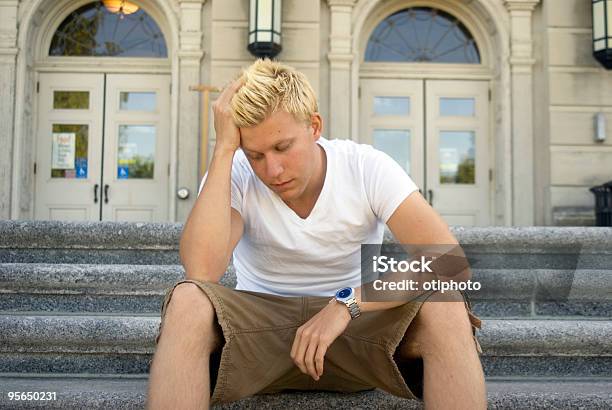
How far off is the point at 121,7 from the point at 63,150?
6.56ft

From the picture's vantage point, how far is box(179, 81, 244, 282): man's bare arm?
191cm

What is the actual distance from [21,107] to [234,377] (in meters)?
6.54

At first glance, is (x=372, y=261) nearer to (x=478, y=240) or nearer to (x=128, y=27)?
(x=478, y=240)

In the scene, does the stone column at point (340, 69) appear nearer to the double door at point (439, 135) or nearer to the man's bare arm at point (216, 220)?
the double door at point (439, 135)

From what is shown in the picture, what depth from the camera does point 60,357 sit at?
257 centimetres

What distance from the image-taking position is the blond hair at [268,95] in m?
1.92

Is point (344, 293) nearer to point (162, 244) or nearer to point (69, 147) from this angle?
point (162, 244)

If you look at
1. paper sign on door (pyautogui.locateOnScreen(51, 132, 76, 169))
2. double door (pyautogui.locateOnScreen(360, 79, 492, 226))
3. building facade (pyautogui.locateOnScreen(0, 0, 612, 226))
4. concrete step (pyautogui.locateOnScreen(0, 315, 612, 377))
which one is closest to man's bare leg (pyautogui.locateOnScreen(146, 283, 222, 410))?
concrete step (pyautogui.locateOnScreen(0, 315, 612, 377))

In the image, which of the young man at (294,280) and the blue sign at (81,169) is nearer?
the young man at (294,280)

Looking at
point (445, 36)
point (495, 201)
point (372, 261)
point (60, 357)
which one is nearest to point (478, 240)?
point (372, 261)

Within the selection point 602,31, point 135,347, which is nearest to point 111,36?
point 602,31

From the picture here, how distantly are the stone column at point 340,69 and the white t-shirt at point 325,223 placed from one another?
507cm

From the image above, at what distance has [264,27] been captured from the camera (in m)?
6.74

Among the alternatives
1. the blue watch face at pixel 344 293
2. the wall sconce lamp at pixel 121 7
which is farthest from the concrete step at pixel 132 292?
the wall sconce lamp at pixel 121 7
